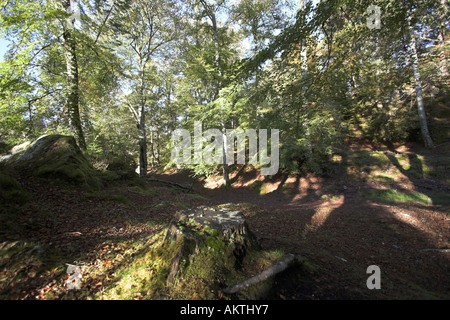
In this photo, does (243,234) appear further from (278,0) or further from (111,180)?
(278,0)

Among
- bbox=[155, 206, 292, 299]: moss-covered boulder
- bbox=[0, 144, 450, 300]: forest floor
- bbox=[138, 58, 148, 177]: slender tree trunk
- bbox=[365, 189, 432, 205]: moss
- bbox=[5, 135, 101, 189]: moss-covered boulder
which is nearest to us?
Answer: bbox=[155, 206, 292, 299]: moss-covered boulder

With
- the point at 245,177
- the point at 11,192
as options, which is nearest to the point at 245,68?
→ the point at 11,192

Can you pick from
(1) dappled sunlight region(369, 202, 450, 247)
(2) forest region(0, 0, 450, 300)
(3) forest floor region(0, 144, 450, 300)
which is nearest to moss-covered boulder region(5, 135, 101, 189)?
(2) forest region(0, 0, 450, 300)

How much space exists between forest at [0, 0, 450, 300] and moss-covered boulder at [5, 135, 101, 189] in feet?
→ 0.19

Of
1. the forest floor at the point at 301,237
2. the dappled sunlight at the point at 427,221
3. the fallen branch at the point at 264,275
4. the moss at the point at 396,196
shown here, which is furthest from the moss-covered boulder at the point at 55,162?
the moss at the point at 396,196

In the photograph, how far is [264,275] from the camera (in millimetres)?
2605

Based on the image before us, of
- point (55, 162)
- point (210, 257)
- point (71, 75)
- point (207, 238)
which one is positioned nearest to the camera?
point (210, 257)

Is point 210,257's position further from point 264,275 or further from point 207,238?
point 264,275

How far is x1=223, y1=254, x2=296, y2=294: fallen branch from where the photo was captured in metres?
2.37

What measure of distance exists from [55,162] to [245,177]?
1299cm

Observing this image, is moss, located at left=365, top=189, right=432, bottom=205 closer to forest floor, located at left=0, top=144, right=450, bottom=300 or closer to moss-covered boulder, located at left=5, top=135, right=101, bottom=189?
forest floor, located at left=0, top=144, right=450, bottom=300

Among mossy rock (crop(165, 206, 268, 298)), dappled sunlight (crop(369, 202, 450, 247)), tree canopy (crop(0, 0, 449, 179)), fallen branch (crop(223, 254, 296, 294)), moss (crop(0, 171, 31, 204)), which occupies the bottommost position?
dappled sunlight (crop(369, 202, 450, 247))
